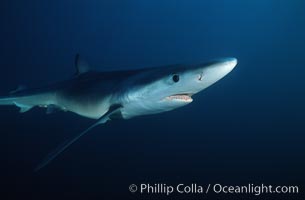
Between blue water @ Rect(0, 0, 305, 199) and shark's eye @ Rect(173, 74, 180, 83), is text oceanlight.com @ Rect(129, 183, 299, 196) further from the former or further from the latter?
shark's eye @ Rect(173, 74, 180, 83)

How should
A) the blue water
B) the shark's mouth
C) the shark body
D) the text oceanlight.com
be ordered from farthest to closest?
the blue water < the text oceanlight.com < the shark's mouth < the shark body

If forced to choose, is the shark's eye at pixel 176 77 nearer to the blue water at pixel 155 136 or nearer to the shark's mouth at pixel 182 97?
the shark's mouth at pixel 182 97

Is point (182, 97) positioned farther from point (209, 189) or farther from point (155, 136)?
point (155, 136)

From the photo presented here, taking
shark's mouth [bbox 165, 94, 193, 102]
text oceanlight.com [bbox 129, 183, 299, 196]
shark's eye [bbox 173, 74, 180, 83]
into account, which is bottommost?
text oceanlight.com [bbox 129, 183, 299, 196]

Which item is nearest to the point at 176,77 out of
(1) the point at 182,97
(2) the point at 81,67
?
(1) the point at 182,97

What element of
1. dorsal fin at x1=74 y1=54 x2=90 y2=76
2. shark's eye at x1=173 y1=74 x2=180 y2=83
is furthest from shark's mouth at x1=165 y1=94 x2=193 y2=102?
dorsal fin at x1=74 y1=54 x2=90 y2=76

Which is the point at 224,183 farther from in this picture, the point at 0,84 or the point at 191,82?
the point at 0,84

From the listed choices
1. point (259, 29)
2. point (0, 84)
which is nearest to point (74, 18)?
point (0, 84)

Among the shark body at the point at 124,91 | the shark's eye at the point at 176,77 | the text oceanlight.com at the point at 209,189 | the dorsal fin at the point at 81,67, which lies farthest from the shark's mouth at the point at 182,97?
the text oceanlight.com at the point at 209,189

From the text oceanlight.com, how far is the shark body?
3483 mm

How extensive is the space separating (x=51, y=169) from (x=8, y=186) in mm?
1256

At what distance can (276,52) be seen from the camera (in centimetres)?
5116

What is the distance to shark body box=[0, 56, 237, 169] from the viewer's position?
3.02m

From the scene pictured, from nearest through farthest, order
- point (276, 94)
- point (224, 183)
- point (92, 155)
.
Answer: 1. point (224, 183)
2. point (92, 155)
3. point (276, 94)
